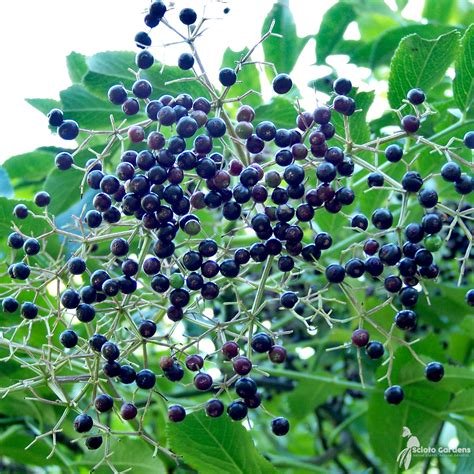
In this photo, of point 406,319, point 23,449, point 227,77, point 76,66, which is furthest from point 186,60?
point 23,449

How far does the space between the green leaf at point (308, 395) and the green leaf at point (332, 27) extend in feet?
3.45

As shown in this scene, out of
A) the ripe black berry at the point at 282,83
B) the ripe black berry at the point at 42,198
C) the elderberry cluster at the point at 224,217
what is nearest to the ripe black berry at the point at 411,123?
the elderberry cluster at the point at 224,217

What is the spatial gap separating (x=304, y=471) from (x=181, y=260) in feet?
3.54

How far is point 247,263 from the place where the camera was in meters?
1.48

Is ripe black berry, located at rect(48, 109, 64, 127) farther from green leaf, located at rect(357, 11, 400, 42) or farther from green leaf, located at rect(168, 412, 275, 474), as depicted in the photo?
green leaf, located at rect(357, 11, 400, 42)

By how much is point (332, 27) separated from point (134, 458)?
1465 mm

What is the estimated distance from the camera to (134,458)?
172 centimetres

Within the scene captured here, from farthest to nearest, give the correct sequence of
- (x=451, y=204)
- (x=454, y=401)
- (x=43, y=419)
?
(x=451, y=204)
(x=43, y=419)
(x=454, y=401)

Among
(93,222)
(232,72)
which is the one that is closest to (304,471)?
(93,222)

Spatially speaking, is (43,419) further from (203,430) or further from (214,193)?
(214,193)

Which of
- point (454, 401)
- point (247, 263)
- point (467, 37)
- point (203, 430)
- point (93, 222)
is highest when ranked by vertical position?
point (467, 37)

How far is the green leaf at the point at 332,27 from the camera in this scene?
2.32 meters

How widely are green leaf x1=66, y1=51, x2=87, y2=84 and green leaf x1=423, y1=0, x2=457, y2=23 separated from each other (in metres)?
1.29

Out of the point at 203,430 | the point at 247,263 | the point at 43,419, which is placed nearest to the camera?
the point at 247,263
